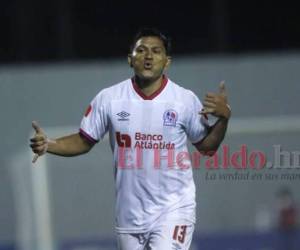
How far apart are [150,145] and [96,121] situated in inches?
9.6

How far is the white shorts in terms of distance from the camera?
422 centimetres

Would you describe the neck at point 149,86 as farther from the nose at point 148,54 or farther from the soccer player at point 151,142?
the nose at point 148,54

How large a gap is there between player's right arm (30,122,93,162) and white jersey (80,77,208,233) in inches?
3.9

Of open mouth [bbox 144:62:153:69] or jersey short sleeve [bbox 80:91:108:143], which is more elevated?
open mouth [bbox 144:62:153:69]

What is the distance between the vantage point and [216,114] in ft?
13.4

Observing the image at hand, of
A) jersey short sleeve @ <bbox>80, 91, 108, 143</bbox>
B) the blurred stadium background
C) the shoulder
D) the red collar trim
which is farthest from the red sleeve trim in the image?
the blurred stadium background

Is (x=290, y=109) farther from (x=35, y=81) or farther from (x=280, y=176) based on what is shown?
(x=35, y=81)

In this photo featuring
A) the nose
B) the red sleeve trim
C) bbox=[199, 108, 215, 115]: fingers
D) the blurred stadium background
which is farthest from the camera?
the blurred stadium background

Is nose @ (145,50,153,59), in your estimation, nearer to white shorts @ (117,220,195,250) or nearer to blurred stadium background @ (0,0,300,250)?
white shorts @ (117,220,195,250)

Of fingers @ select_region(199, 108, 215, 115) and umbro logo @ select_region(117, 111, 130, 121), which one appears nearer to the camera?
fingers @ select_region(199, 108, 215, 115)

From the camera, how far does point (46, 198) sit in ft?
20.7

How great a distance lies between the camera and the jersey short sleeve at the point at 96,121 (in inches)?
168

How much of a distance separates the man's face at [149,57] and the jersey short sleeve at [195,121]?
0.59 feet

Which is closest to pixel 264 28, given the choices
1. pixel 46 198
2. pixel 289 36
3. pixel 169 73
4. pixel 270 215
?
pixel 289 36
